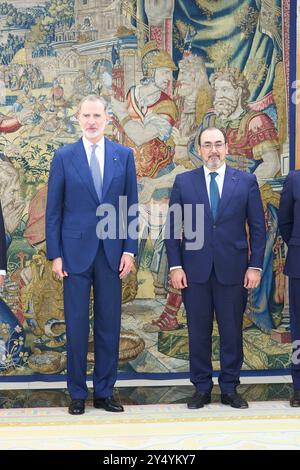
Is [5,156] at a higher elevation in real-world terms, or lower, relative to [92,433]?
higher

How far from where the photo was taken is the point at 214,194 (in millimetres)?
5109

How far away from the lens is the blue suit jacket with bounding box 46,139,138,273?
4.92 m

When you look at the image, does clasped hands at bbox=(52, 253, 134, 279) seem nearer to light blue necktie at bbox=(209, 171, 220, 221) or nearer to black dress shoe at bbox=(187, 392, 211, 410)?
light blue necktie at bbox=(209, 171, 220, 221)

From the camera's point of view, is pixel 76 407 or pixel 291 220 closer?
pixel 76 407

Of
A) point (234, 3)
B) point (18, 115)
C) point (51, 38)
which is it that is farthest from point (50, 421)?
point (234, 3)

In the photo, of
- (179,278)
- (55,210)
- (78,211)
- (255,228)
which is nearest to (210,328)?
(179,278)

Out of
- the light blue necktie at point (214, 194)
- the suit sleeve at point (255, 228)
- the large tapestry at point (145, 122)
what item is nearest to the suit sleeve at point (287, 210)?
the suit sleeve at point (255, 228)

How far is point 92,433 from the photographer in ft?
14.9

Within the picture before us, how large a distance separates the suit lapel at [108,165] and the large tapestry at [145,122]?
792 mm

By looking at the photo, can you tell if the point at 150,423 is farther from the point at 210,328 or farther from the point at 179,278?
the point at 179,278

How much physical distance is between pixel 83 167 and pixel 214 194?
0.78 meters

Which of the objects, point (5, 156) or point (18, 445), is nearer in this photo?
point (18, 445)

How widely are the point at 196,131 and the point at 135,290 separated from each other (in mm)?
1137

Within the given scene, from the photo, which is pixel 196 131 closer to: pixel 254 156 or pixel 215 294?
pixel 254 156
